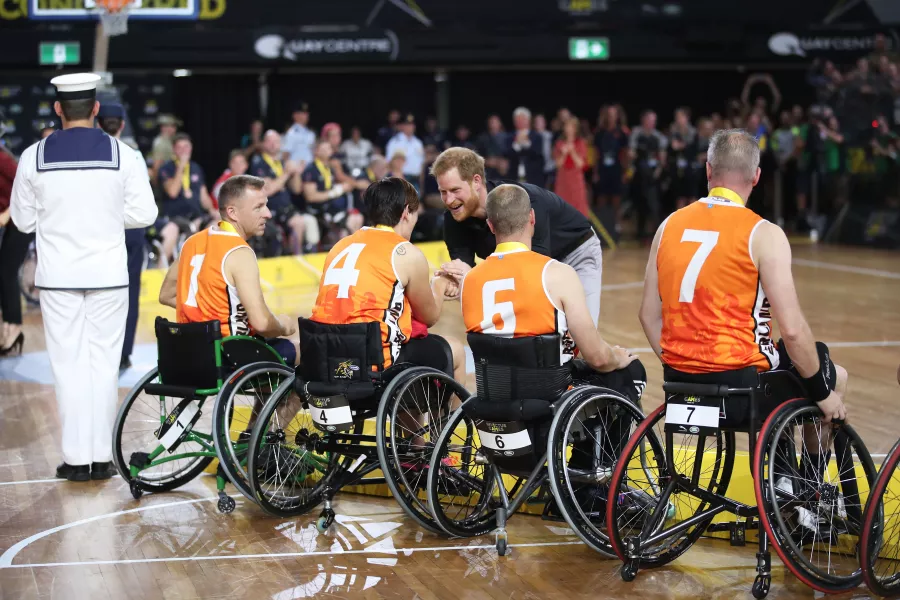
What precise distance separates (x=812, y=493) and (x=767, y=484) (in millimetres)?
366

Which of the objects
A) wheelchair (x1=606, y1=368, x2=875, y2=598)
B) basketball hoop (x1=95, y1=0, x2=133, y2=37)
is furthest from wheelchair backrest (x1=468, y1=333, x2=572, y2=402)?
basketball hoop (x1=95, y1=0, x2=133, y2=37)

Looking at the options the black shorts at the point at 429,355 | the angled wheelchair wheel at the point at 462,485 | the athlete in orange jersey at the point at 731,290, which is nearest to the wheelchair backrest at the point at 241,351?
the black shorts at the point at 429,355

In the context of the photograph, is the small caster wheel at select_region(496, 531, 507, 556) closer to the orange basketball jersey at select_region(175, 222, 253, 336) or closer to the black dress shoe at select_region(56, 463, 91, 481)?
the orange basketball jersey at select_region(175, 222, 253, 336)

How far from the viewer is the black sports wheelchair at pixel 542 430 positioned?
164 inches

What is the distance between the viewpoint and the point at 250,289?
16.6 feet

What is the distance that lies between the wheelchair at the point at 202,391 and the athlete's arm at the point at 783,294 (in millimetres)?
2057

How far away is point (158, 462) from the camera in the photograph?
16.8 ft

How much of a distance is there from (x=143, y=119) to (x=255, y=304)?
12887 millimetres

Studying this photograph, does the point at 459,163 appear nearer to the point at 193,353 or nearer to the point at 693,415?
the point at 193,353

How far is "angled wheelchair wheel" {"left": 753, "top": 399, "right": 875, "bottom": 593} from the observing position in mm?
3771

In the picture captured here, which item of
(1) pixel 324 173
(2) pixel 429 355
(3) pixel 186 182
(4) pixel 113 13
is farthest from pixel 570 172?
(2) pixel 429 355

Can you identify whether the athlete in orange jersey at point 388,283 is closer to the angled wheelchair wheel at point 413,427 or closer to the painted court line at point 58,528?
the angled wheelchair wheel at point 413,427

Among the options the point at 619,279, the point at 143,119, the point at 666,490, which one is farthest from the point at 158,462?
the point at 143,119

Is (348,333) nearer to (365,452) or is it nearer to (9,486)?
(365,452)
